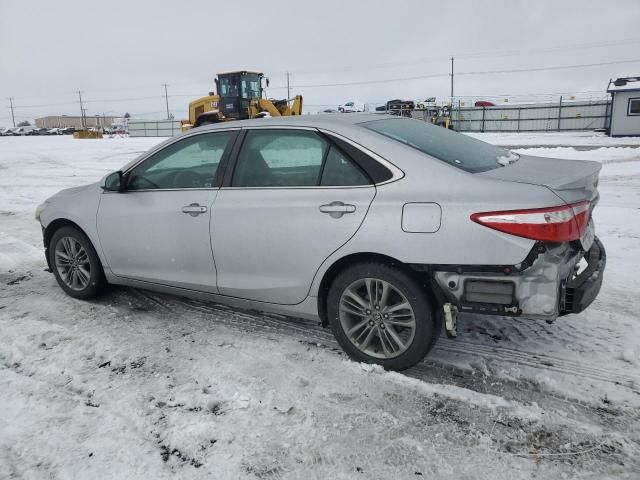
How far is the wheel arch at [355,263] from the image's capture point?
3.15 meters

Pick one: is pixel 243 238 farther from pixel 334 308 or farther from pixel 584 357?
pixel 584 357

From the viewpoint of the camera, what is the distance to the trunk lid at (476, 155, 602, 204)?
2908mm

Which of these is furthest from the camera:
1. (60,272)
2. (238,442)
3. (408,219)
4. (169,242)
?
(60,272)

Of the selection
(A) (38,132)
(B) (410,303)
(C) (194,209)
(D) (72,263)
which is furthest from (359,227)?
(A) (38,132)

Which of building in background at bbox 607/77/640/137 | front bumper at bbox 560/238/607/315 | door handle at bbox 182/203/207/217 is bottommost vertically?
front bumper at bbox 560/238/607/315

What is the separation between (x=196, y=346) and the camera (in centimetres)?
382

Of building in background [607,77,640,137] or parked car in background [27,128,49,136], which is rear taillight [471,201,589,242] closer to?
building in background [607,77,640,137]

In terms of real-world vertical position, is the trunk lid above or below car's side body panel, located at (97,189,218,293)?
above

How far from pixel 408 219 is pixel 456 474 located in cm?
139

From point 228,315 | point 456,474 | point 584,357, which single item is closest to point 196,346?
point 228,315

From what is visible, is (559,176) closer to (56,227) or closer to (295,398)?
(295,398)

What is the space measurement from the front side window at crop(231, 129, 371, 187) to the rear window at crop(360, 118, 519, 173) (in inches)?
14.2

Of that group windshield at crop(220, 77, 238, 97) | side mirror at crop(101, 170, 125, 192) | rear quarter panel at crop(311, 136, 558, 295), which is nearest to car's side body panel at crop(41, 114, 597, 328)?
rear quarter panel at crop(311, 136, 558, 295)

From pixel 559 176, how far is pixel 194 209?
8.36 feet
